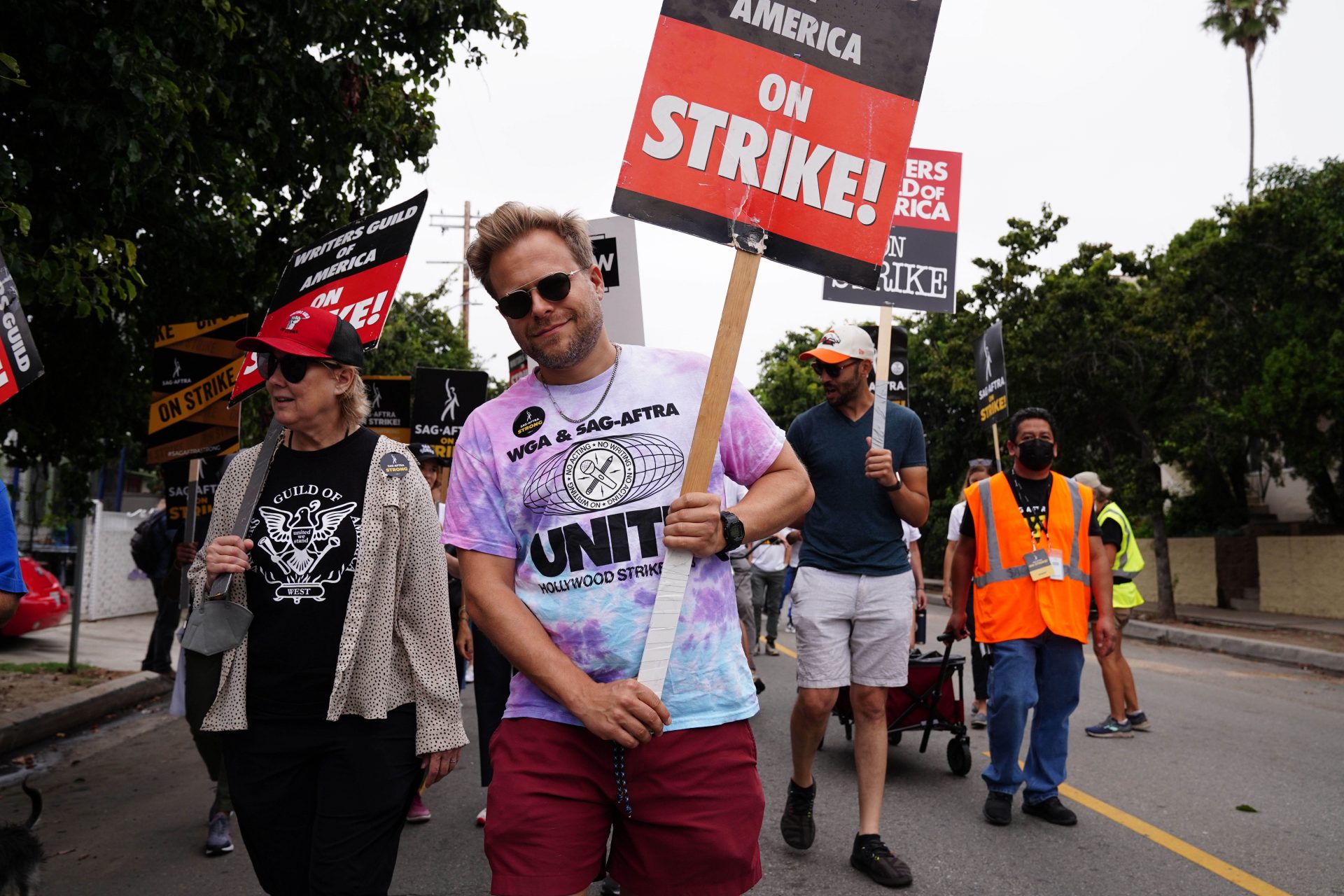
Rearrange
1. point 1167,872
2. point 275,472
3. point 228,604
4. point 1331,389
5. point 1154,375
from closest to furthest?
point 228,604, point 275,472, point 1167,872, point 1331,389, point 1154,375

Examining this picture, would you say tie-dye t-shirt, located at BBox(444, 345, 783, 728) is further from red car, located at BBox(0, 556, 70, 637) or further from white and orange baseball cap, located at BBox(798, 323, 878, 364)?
red car, located at BBox(0, 556, 70, 637)

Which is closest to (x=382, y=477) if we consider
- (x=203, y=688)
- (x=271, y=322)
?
(x=203, y=688)

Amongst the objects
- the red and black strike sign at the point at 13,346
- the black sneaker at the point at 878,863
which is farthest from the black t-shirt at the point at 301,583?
the black sneaker at the point at 878,863

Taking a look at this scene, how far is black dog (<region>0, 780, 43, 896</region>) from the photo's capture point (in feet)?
10.7

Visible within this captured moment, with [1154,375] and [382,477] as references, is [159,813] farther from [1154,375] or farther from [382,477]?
[1154,375]

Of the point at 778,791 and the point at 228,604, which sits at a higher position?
the point at 228,604

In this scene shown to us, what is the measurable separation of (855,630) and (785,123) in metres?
2.81

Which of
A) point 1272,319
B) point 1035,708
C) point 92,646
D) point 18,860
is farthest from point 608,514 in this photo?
point 1272,319

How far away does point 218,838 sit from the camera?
541 centimetres

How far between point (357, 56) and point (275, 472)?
6.09 metres

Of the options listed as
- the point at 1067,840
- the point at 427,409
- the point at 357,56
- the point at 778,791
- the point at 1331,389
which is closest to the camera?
the point at 1067,840

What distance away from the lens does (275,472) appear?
3438 mm

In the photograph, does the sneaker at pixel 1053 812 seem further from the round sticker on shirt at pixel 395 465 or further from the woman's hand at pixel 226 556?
the woman's hand at pixel 226 556

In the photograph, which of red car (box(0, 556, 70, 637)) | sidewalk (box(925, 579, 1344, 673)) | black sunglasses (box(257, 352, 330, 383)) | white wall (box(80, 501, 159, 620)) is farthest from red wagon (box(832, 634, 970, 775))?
white wall (box(80, 501, 159, 620))
